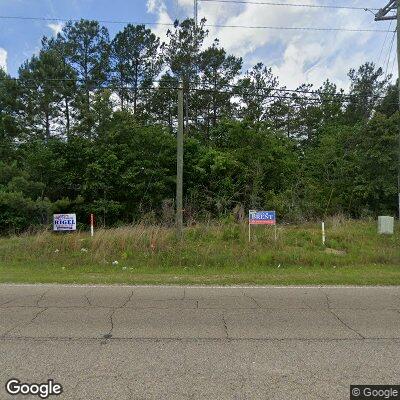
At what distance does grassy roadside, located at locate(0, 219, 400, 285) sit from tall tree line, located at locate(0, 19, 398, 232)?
5876 millimetres

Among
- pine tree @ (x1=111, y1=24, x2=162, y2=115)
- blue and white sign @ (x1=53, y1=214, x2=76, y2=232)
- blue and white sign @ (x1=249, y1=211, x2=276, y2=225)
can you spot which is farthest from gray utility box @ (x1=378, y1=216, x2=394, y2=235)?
pine tree @ (x1=111, y1=24, x2=162, y2=115)

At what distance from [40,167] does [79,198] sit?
159 inches

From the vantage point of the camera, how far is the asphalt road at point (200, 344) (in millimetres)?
3672

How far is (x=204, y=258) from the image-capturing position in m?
12.9

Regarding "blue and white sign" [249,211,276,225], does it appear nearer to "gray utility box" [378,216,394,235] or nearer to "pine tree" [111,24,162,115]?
"gray utility box" [378,216,394,235]

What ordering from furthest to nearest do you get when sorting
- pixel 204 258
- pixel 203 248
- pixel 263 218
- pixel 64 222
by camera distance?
pixel 64 222 → pixel 263 218 → pixel 203 248 → pixel 204 258

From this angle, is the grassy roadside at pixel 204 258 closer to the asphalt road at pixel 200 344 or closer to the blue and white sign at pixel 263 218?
the blue and white sign at pixel 263 218

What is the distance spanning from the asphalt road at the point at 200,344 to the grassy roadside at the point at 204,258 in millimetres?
2356

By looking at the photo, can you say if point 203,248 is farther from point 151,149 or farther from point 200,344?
point 151,149

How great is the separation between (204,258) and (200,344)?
8.09 metres

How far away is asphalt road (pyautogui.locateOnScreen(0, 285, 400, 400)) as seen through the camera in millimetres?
3672

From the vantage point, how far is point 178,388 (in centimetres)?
359

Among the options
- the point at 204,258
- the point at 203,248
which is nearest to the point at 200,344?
the point at 204,258

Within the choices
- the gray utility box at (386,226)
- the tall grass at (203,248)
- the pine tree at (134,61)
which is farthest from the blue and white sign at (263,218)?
the pine tree at (134,61)
